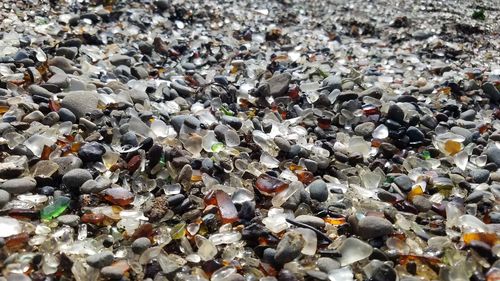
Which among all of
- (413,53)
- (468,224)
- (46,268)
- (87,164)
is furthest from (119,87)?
(413,53)

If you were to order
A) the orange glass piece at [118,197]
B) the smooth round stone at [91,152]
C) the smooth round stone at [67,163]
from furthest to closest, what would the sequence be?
the smooth round stone at [91,152]
the smooth round stone at [67,163]
the orange glass piece at [118,197]

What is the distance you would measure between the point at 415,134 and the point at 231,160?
1264mm

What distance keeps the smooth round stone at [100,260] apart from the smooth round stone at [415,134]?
203cm

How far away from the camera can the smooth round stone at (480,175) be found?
2.53 metres

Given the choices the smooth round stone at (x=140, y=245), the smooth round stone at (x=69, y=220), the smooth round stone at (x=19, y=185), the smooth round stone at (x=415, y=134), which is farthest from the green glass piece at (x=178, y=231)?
the smooth round stone at (x=415, y=134)

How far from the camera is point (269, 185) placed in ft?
7.47

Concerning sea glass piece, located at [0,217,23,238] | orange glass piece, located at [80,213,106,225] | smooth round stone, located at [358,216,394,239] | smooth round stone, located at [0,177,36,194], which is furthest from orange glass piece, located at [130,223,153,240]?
smooth round stone, located at [358,216,394,239]

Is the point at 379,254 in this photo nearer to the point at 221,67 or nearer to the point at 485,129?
the point at 485,129

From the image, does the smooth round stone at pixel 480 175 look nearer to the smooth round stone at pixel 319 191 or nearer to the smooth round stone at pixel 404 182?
the smooth round stone at pixel 404 182

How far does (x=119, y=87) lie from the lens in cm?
314

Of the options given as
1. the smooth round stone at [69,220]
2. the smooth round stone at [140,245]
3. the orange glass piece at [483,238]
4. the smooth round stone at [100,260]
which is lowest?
the smooth round stone at [69,220]

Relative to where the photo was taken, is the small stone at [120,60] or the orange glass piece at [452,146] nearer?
the orange glass piece at [452,146]

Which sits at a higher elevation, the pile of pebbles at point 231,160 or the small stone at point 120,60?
the pile of pebbles at point 231,160

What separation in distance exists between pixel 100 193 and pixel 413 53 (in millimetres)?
4210
